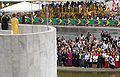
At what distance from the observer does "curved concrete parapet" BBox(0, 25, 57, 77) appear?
12594 millimetres

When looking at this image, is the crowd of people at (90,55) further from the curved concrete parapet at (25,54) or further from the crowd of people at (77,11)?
the crowd of people at (77,11)

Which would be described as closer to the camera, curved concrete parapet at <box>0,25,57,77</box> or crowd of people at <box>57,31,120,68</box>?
curved concrete parapet at <box>0,25,57,77</box>

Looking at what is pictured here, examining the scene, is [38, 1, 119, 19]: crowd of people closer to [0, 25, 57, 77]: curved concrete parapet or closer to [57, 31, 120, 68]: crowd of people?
[57, 31, 120, 68]: crowd of people

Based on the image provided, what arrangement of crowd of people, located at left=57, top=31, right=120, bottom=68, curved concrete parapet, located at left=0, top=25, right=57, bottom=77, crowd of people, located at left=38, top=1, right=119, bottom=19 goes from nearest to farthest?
curved concrete parapet, located at left=0, top=25, right=57, bottom=77 → crowd of people, located at left=57, top=31, right=120, bottom=68 → crowd of people, located at left=38, top=1, right=119, bottom=19

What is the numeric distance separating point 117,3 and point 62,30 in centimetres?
587

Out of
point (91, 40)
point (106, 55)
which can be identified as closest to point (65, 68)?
point (106, 55)

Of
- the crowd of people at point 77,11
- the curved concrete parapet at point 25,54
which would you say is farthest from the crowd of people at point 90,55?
the crowd of people at point 77,11

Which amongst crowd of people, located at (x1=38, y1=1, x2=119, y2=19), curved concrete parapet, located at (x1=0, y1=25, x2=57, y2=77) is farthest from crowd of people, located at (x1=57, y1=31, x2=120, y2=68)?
crowd of people, located at (x1=38, y1=1, x2=119, y2=19)

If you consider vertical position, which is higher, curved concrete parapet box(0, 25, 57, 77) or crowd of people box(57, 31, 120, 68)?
curved concrete parapet box(0, 25, 57, 77)

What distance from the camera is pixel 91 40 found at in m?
24.2

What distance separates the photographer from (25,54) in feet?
41.7

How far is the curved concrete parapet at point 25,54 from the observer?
12594 millimetres

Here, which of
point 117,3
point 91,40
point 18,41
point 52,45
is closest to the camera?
point 18,41

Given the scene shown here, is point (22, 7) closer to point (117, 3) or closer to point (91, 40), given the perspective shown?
point (91, 40)
